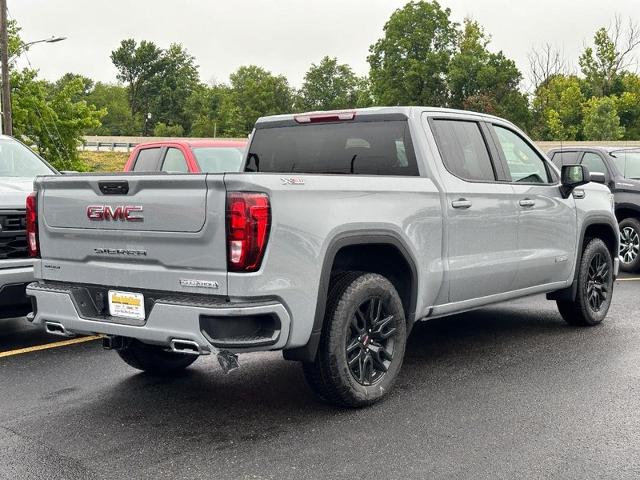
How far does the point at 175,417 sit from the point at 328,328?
1.09 meters

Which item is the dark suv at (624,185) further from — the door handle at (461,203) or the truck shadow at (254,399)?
the door handle at (461,203)

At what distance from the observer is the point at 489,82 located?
220 ft

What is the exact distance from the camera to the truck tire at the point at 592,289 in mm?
7465

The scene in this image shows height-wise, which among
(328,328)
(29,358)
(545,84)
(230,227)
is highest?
(545,84)

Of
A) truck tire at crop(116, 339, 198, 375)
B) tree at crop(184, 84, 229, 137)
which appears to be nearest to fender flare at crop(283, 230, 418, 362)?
truck tire at crop(116, 339, 198, 375)

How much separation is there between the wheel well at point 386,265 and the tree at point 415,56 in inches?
2527

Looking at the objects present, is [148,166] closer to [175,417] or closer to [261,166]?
[261,166]

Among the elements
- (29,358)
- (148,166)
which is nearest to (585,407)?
(29,358)

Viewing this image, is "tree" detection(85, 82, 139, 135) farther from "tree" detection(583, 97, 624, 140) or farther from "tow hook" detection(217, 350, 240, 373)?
"tow hook" detection(217, 350, 240, 373)

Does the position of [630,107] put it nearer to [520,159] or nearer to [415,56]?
[415,56]

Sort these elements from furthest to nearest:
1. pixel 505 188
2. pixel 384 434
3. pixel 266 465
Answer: pixel 505 188 → pixel 384 434 → pixel 266 465

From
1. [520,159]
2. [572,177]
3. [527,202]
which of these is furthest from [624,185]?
[527,202]

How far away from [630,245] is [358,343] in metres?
8.18

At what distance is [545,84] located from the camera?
249 ft
